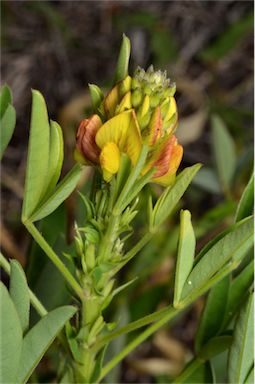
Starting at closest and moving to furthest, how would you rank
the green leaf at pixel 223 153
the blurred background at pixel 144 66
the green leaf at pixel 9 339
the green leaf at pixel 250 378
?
the green leaf at pixel 9 339 → the green leaf at pixel 250 378 → the green leaf at pixel 223 153 → the blurred background at pixel 144 66

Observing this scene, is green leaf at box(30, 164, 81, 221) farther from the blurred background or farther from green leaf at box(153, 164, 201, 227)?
the blurred background

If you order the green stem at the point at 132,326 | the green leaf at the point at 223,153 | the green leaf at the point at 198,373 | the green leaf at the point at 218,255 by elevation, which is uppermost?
the green leaf at the point at 218,255

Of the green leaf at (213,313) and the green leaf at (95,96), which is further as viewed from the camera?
the green leaf at (213,313)

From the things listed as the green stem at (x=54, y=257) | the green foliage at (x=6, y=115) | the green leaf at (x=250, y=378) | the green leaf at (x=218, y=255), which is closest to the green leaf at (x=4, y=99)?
the green foliage at (x=6, y=115)

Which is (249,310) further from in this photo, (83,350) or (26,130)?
(26,130)

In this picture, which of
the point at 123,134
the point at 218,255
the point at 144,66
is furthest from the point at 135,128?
the point at 144,66

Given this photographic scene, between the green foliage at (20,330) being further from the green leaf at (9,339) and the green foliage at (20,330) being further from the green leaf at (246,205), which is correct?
the green leaf at (246,205)

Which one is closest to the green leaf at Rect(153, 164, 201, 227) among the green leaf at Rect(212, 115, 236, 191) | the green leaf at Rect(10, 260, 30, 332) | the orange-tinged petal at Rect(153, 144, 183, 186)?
the orange-tinged petal at Rect(153, 144, 183, 186)
